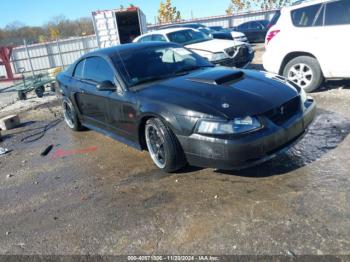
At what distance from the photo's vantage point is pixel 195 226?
10.2 feet

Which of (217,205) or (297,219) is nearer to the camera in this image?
(297,219)

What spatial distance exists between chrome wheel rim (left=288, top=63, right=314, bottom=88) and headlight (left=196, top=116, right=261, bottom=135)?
13.0ft

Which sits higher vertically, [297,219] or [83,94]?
[83,94]

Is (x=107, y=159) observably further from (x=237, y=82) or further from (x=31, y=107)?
(x=31, y=107)

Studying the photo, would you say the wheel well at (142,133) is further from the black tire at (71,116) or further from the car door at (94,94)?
the black tire at (71,116)

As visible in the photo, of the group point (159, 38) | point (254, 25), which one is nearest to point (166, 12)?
point (254, 25)

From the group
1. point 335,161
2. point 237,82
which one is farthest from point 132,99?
point 335,161

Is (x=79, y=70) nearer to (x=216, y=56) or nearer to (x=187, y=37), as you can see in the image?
(x=216, y=56)

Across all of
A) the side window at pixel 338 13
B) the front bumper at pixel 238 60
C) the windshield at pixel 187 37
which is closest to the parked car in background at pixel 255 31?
the windshield at pixel 187 37

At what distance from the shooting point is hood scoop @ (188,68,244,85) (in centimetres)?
404

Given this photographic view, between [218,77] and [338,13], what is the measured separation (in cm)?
354

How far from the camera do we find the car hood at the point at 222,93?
346 cm

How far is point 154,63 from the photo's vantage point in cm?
475

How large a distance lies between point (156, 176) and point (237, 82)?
1.53 meters
